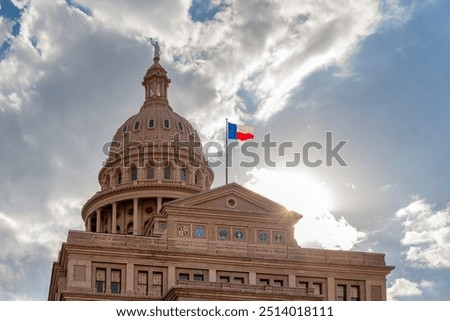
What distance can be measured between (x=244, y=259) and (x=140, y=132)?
3950 centimetres

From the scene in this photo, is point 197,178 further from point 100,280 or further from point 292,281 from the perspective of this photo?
point 100,280

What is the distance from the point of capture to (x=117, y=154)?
125 metres

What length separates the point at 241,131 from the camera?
97.2m

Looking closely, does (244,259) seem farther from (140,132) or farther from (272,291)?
(140,132)

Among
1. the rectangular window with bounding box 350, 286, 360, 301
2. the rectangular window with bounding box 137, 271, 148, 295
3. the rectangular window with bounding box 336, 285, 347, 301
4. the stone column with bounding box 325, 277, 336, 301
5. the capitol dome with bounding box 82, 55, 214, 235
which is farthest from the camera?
the capitol dome with bounding box 82, 55, 214, 235

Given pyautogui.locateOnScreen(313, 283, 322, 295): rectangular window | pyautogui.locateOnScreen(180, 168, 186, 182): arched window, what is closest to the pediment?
pyautogui.locateOnScreen(313, 283, 322, 295): rectangular window

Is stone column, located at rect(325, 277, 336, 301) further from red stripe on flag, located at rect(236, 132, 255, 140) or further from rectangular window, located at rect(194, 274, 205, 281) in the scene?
red stripe on flag, located at rect(236, 132, 255, 140)

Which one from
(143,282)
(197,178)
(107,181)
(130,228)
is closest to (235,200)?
(143,282)

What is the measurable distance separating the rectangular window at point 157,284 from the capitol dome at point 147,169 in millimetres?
25319

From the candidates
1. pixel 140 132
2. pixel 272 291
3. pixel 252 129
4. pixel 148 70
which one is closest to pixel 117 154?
pixel 140 132

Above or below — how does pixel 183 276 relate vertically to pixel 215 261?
below

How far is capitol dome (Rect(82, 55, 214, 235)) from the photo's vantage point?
384 ft

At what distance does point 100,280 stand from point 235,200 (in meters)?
15.1

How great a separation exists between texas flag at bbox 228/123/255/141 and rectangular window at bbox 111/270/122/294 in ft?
61.2
